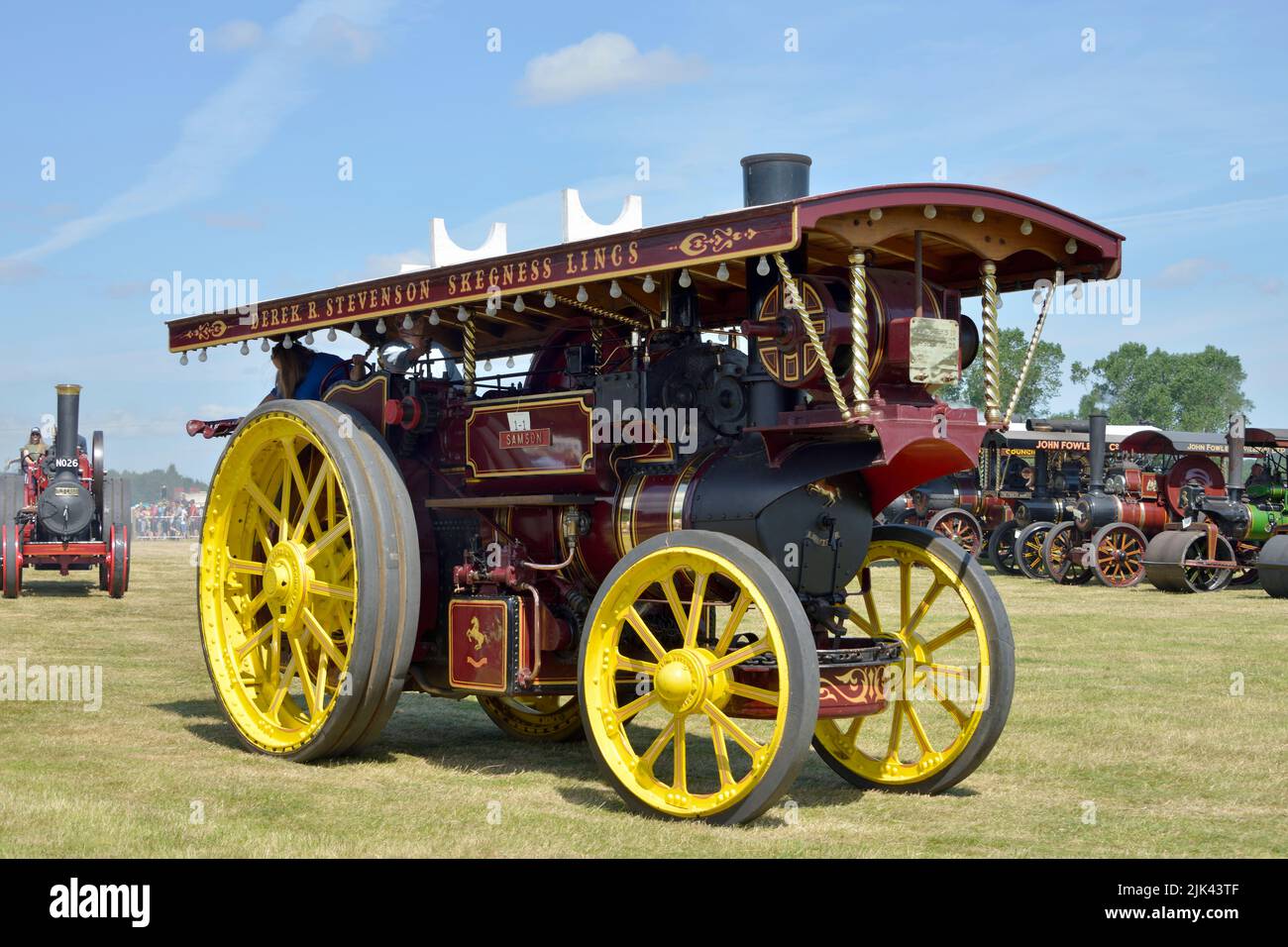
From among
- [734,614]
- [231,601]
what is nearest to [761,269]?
[734,614]

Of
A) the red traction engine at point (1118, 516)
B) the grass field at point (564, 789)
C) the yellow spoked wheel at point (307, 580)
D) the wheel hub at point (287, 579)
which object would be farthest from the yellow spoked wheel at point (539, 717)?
the red traction engine at point (1118, 516)

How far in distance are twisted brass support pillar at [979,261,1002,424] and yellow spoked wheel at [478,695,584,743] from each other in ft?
9.92

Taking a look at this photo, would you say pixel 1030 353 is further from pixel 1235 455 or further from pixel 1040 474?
pixel 1040 474

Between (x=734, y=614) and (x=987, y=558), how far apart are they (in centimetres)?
2430

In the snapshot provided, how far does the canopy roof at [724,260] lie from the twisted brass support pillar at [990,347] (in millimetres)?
96

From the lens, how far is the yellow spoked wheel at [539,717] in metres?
8.45

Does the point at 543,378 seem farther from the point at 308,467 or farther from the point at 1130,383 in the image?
the point at 1130,383

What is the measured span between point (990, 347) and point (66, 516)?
15.7 m

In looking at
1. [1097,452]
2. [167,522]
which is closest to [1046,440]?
[1097,452]

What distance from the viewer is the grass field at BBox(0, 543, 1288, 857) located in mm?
5680

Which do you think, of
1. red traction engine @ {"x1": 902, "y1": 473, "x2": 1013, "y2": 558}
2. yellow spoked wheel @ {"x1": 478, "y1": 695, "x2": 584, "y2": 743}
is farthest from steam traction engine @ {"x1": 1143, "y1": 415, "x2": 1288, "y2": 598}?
yellow spoked wheel @ {"x1": 478, "y1": 695, "x2": 584, "y2": 743}

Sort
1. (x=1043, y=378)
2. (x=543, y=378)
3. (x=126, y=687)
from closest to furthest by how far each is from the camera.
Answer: (x=543, y=378)
(x=126, y=687)
(x=1043, y=378)

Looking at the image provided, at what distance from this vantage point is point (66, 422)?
810 inches

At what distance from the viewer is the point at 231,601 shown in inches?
332
